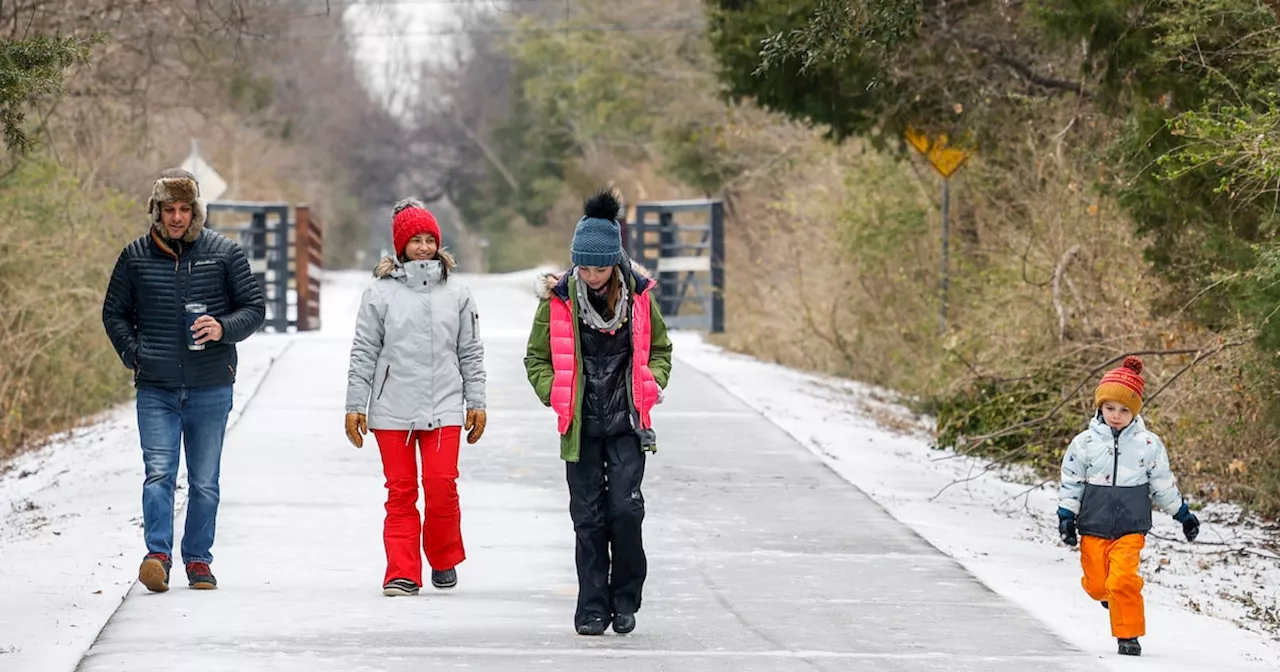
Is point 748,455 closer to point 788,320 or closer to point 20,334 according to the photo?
point 20,334

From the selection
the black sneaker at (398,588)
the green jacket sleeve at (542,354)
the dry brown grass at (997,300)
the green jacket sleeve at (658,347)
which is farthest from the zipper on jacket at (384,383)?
the dry brown grass at (997,300)

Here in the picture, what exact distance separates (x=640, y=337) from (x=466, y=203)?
310 feet

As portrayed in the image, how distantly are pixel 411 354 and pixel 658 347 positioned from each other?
1302 millimetres

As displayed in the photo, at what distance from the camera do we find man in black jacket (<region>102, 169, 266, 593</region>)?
9.96 m

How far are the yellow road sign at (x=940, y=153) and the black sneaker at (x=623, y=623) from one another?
11.8 metres

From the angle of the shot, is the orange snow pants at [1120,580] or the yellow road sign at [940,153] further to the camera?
the yellow road sign at [940,153]

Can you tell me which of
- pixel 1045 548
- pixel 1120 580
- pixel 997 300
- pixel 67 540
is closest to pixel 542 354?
pixel 1120 580

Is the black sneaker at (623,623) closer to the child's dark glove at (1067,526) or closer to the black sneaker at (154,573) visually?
the child's dark glove at (1067,526)

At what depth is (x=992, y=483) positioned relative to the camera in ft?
55.1

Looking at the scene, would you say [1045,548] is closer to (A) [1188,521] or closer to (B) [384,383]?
(A) [1188,521]

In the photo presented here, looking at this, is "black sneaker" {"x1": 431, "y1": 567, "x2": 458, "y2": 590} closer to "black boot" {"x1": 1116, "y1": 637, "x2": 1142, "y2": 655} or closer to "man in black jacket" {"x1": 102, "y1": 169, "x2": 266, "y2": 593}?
"man in black jacket" {"x1": 102, "y1": 169, "x2": 266, "y2": 593}

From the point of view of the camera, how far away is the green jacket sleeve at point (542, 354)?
9219mm

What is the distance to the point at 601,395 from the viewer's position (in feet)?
30.1

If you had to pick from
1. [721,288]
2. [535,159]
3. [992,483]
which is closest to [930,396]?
[992,483]
